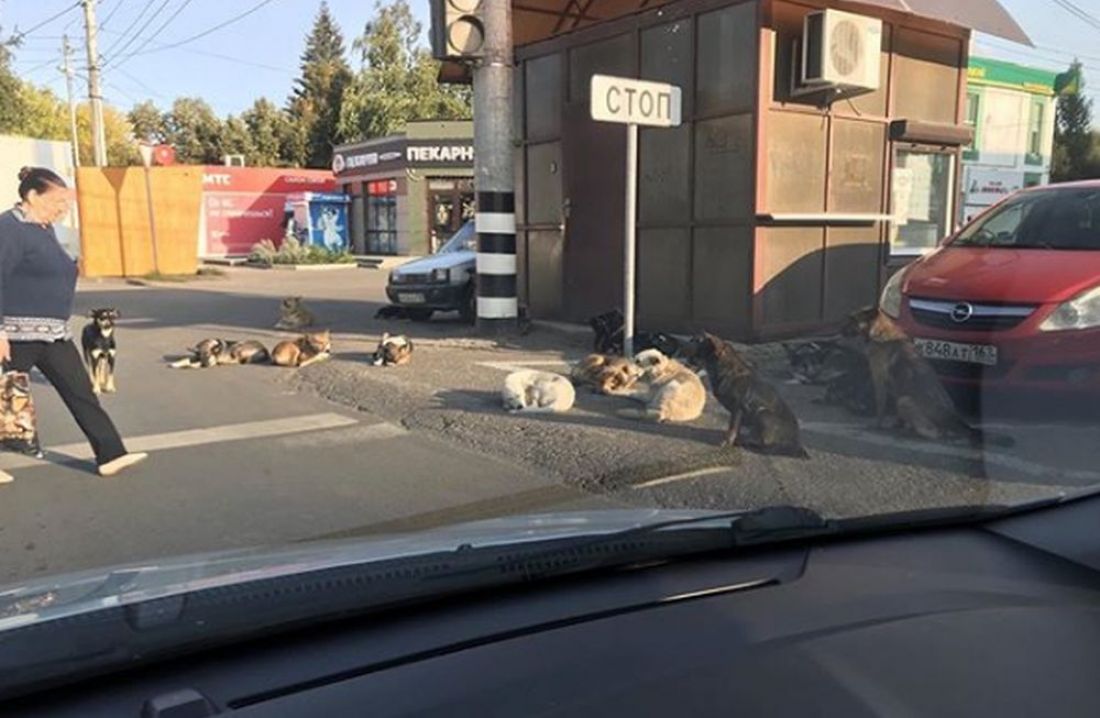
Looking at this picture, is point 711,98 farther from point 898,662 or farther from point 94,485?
point 898,662

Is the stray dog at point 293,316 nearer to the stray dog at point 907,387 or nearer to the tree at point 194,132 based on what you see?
the stray dog at point 907,387

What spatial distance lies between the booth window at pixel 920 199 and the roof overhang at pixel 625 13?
175 centimetres

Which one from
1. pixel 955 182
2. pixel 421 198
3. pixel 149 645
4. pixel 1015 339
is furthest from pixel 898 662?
pixel 421 198

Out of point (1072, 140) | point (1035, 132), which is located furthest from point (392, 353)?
point (1035, 132)

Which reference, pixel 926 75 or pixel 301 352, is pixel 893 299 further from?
pixel 301 352

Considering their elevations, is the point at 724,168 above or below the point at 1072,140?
below

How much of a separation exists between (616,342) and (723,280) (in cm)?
152

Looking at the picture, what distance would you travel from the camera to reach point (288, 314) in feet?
45.2

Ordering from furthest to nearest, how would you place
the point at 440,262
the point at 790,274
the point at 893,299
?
the point at 440,262 < the point at 790,274 < the point at 893,299

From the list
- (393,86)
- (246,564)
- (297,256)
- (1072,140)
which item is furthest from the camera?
(393,86)

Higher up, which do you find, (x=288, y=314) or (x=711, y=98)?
(x=711, y=98)

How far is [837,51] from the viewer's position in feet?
33.4

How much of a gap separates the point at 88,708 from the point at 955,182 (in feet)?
43.9

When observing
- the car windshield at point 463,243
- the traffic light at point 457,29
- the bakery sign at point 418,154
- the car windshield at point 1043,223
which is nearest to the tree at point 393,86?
the bakery sign at point 418,154
